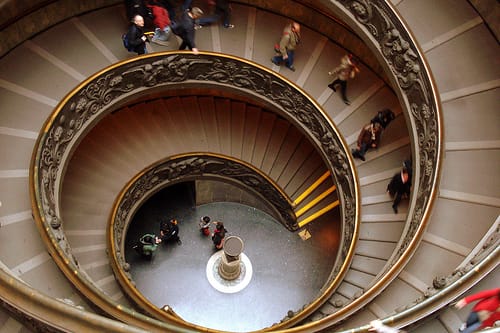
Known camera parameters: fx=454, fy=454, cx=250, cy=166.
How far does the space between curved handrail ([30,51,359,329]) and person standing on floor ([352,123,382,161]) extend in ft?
→ 1.33

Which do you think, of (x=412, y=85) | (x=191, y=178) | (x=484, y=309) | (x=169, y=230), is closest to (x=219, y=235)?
(x=169, y=230)

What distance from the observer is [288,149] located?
1335 cm

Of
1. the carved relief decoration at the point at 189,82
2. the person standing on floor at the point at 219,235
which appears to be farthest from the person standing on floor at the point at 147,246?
the carved relief decoration at the point at 189,82

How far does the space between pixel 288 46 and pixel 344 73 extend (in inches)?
Answer: 56.1

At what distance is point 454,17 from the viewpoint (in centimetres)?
884

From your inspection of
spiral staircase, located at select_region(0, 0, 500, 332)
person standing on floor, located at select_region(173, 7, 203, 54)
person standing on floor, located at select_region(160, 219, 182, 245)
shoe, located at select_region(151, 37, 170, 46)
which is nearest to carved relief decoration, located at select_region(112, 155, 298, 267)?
spiral staircase, located at select_region(0, 0, 500, 332)

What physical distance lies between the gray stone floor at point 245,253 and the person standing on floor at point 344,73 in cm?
448

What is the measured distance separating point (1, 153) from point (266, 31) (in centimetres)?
663

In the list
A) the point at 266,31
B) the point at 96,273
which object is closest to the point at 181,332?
the point at 96,273

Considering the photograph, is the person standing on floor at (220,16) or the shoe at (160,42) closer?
the shoe at (160,42)

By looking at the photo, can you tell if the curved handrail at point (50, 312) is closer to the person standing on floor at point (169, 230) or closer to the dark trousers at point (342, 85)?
the dark trousers at point (342, 85)

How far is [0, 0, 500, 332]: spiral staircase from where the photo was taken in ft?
21.5

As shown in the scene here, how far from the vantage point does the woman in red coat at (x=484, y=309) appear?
489cm

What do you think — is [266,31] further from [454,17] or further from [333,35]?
[454,17]
